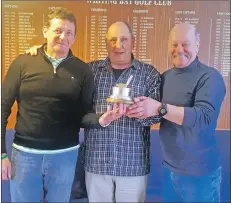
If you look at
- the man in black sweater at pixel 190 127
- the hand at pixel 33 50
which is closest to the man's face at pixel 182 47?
the man in black sweater at pixel 190 127

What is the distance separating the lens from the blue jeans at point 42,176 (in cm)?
128

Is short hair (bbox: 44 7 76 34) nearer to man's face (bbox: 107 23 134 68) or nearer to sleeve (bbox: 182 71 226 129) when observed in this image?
man's face (bbox: 107 23 134 68)

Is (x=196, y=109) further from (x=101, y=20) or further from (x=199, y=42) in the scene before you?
(x=101, y=20)

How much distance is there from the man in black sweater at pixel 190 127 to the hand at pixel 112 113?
0.20 ft

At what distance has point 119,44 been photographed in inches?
50.8

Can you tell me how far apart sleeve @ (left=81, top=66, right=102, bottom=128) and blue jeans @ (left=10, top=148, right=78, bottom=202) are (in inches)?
5.4

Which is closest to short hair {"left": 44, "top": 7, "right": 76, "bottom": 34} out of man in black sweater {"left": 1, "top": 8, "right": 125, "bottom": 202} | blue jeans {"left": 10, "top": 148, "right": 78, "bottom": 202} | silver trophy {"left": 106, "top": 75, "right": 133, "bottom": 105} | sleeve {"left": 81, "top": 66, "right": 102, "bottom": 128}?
man in black sweater {"left": 1, "top": 8, "right": 125, "bottom": 202}

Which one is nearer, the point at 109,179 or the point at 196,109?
the point at 196,109

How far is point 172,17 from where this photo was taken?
1.31m

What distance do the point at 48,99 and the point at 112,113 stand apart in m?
0.27

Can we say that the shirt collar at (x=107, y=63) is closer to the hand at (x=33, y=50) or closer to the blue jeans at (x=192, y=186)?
the hand at (x=33, y=50)

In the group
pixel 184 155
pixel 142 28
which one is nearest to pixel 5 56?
pixel 142 28

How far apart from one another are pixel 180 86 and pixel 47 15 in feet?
2.00

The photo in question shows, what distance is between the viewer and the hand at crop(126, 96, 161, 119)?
1169 millimetres
